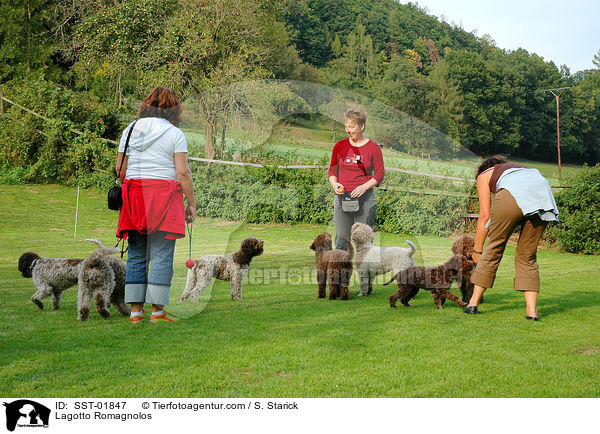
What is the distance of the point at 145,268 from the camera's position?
505cm

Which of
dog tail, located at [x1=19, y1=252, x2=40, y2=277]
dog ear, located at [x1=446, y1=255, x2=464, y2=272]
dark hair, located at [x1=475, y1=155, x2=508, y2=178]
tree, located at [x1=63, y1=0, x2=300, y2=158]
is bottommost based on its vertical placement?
dog tail, located at [x1=19, y1=252, x2=40, y2=277]

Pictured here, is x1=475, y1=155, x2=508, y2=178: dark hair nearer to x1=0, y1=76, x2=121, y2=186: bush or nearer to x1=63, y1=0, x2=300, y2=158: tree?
x1=63, y1=0, x2=300, y2=158: tree

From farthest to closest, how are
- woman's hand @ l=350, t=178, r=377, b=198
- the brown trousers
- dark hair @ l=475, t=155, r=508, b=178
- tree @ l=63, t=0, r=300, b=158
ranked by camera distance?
tree @ l=63, t=0, r=300, b=158 → woman's hand @ l=350, t=178, r=377, b=198 → dark hair @ l=475, t=155, r=508, b=178 → the brown trousers

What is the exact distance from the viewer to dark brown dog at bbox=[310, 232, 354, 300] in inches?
254

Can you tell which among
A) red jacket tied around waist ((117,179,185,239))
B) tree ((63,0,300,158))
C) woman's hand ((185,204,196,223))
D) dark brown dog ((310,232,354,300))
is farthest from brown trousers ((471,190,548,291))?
tree ((63,0,300,158))

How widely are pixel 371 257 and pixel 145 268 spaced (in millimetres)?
2892

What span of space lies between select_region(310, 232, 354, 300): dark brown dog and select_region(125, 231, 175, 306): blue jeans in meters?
2.20

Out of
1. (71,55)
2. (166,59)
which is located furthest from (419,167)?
(71,55)

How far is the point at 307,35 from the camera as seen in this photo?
3675 centimetres

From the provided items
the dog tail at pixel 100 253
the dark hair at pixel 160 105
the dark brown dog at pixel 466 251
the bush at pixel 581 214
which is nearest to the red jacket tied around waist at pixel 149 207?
the dog tail at pixel 100 253

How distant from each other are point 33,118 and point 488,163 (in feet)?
64.9

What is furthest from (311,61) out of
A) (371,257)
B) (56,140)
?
(371,257)
